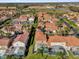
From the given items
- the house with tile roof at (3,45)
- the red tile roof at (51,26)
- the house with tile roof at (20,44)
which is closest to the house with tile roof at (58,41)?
the house with tile roof at (20,44)

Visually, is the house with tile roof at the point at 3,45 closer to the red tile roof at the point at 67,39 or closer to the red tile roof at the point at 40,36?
the red tile roof at the point at 40,36

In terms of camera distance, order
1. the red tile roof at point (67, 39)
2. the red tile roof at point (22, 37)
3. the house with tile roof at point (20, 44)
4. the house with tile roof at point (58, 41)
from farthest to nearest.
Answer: the red tile roof at point (22, 37) < the red tile roof at point (67, 39) < the house with tile roof at point (58, 41) < the house with tile roof at point (20, 44)

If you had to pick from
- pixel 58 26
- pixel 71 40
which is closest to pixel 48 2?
pixel 58 26

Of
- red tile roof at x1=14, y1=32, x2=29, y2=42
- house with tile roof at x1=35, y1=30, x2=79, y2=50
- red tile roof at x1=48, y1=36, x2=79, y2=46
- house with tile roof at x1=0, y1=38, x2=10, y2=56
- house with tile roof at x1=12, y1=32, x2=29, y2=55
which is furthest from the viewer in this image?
red tile roof at x1=14, y1=32, x2=29, y2=42

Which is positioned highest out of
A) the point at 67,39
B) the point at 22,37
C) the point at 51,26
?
the point at 22,37

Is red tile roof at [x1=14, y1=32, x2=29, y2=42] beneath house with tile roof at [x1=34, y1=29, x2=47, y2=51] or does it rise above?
above

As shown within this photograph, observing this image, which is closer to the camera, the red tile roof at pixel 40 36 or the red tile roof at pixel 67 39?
the red tile roof at pixel 67 39

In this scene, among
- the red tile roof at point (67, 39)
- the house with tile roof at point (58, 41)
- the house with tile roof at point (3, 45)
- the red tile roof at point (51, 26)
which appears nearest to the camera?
the house with tile roof at point (3, 45)

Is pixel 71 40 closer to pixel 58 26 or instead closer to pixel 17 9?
pixel 58 26

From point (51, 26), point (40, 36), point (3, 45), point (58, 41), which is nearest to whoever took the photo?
point (3, 45)

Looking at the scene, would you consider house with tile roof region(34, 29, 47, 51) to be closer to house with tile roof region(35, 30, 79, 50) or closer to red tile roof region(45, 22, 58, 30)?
house with tile roof region(35, 30, 79, 50)

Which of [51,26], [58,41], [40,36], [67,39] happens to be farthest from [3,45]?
[51,26]

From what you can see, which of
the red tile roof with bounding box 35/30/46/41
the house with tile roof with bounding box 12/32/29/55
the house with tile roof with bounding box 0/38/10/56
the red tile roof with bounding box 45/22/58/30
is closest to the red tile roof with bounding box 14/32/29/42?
the house with tile roof with bounding box 12/32/29/55

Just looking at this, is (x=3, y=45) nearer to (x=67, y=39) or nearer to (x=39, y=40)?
(x=39, y=40)
